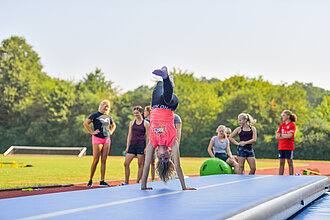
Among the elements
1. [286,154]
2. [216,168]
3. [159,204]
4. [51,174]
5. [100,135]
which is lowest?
[51,174]

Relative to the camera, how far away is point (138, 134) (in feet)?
29.3

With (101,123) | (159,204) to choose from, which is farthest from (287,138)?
(159,204)

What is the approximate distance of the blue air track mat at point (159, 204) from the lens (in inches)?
135

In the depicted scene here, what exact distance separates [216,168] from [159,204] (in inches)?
223

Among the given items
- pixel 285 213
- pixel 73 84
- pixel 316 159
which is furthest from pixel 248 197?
pixel 73 84

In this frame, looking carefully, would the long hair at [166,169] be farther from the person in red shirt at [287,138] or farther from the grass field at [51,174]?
the grass field at [51,174]

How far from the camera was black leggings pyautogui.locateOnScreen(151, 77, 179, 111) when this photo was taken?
16.1 ft

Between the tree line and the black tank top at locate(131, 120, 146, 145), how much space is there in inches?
1068

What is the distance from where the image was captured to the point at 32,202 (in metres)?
4.11

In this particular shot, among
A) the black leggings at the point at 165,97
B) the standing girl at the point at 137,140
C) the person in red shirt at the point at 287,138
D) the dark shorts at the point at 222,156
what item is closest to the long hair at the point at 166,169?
the black leggings at the point at 165,97

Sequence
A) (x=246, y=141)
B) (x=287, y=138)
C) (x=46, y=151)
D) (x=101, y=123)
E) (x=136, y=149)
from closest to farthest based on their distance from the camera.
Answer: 1. (x=136, y=149)
2. (x=101, y=123)
3. (x=246, y=141)
4. (x=287, y=138)
5. (x=46, y=151)

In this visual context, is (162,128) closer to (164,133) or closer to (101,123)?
(164,133)

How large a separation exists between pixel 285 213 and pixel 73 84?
4615 cm

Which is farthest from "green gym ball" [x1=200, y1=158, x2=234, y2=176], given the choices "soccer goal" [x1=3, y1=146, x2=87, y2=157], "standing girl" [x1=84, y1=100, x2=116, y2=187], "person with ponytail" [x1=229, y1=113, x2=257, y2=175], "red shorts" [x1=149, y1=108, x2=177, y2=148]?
"soccer goal" [x1=3, y1=146, x2=87, y2=157]
